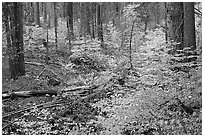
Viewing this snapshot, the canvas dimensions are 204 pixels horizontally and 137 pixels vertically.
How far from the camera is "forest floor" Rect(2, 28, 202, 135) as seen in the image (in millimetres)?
5918

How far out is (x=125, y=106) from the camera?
623 centimetres

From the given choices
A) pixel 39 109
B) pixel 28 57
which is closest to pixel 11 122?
pixel 39 109

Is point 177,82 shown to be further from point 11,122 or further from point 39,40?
point 39,40

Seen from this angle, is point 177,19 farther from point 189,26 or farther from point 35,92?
point 35,92

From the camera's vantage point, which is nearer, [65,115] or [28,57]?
[65,115]

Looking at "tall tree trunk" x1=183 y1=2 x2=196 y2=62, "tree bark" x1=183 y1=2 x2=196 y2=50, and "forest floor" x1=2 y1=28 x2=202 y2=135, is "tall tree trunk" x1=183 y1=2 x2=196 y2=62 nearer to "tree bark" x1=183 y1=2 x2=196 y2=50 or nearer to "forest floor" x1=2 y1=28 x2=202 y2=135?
"tree bark" x1=183 y1=2 x2=196 y2=50

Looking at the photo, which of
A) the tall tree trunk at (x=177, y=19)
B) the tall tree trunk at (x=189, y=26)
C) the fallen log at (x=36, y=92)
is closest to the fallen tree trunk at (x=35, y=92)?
the fallen log at (x=36, y=92)

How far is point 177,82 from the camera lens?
6.35 m

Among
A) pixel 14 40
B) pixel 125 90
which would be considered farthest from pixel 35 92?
pixel 125 90

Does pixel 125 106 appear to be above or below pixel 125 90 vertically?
below

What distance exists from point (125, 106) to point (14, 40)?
565 centimetres

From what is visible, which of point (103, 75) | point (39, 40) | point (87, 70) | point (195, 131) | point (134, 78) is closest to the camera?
point (195, 131)

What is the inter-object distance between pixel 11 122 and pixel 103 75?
3.12 metres

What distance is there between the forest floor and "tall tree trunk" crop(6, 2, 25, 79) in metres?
1.92
